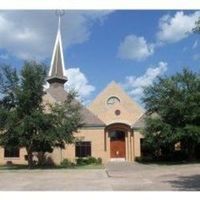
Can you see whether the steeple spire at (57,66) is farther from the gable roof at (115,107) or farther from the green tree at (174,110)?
the green tree at (174,110)

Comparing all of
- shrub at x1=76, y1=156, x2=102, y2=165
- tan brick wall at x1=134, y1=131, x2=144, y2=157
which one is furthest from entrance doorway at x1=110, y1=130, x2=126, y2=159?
shrub at x1=76, y1=156, x2=102, y2=165

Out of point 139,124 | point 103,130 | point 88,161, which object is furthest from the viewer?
point 139,124

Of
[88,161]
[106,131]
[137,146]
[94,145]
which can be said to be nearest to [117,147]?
[106,131]

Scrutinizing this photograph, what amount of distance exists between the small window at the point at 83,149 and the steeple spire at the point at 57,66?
9.49m

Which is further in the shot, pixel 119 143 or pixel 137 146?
pixel 119 143

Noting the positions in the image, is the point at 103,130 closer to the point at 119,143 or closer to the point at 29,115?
the point at 119,143

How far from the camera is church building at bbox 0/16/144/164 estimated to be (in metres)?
39.3

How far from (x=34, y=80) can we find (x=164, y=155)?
15.1 m

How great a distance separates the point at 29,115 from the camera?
29.7 meters

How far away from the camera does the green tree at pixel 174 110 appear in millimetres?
31961

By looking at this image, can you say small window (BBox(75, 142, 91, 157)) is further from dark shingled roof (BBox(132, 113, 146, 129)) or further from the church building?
dark shingled roof (BBox(132, 113, 146, 129))

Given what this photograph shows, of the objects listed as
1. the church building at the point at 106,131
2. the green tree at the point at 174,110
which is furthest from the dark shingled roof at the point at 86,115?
the green tree at the point at 174,110

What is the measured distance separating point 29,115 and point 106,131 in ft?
42.9
